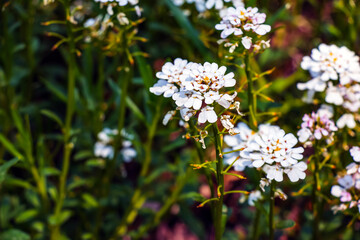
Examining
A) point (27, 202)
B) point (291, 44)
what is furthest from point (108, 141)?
point (291, 44)

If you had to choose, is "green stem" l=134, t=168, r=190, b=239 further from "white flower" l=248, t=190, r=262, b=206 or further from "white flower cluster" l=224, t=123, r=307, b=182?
"white flower cluster" l=224, t=123, r=307, b=182

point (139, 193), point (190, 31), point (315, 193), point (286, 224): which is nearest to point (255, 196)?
point (286, 224)

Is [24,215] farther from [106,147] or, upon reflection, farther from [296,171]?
[296,171]

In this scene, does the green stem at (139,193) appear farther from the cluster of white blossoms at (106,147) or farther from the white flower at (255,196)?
the white flower at (255,196)

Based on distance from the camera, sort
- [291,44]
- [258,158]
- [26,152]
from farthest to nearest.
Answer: [291,44]
[26,152]
[258,158]

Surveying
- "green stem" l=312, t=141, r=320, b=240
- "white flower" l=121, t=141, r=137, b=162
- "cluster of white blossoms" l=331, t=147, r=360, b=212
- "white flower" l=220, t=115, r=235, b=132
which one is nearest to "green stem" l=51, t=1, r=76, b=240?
"white flower" l=121, t=141, r=137, b=162

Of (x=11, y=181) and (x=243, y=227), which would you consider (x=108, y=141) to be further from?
(x=243, y=227)
